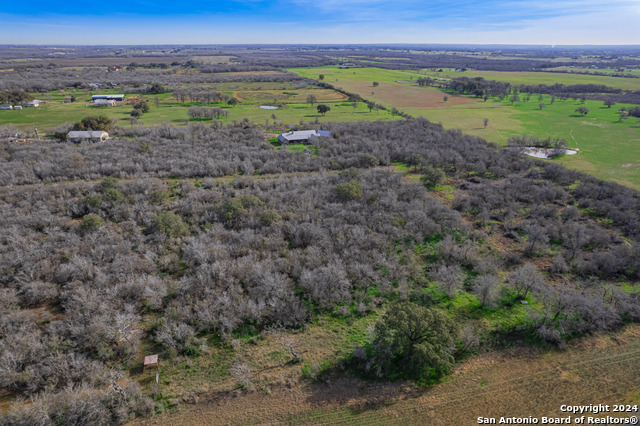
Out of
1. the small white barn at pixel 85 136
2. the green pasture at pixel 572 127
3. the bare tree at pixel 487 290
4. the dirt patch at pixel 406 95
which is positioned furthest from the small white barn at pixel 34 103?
the bare tree at pixel 487 290

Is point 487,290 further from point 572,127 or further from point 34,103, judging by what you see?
point 34,103

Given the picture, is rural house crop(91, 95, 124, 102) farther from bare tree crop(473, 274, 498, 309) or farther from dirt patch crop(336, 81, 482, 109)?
bare tree crop(473, 274, 498, 309)

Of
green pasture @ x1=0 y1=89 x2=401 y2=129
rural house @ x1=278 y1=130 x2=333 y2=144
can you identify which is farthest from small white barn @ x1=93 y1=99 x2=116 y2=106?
rural house @ x1=278 y1=130 x2=333 y2=144

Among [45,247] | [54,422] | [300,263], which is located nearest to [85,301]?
[54,422]

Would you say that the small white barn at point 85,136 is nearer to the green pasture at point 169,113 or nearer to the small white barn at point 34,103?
the green pasture at point 169,113

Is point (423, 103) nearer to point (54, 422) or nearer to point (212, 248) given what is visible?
point (212, 248)

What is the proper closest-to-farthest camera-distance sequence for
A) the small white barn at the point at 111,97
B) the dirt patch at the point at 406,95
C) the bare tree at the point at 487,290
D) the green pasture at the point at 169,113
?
the bare tree at the point at 487,290
the green pasture at the point at 169,113
the small white barn at the point at 111,97
the dirt patch at the point at 406,95
